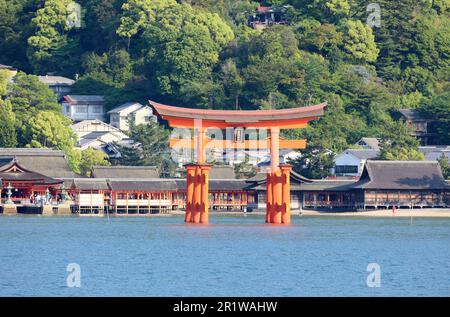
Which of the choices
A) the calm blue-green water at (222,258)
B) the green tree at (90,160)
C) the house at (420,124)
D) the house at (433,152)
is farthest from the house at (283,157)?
the calm blue-green water at (222,258)

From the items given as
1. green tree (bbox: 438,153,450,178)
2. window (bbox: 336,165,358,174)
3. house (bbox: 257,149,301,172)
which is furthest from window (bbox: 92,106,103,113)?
green tree (bbox: 438,153,450,178)

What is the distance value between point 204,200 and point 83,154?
3171 centimetres

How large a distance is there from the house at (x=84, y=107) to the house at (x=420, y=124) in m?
24.2

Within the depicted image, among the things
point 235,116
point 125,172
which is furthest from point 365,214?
point 235,116

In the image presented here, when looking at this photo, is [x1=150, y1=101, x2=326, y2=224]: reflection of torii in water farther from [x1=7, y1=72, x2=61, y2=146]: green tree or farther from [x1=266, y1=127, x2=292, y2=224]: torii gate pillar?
[x1=7, y1=72, x2=61, y2=146]: green tree

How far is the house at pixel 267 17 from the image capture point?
402 feet

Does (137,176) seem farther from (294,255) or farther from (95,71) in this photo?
(294,255)

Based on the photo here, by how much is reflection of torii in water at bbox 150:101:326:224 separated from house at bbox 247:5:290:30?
169 ft

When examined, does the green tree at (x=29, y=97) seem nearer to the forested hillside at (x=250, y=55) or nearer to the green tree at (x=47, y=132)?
the forested hillside at (x=250, y=55)

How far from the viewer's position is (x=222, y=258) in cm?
5178

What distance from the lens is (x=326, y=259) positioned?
172 feet

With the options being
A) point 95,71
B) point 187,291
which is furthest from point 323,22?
point 187,291

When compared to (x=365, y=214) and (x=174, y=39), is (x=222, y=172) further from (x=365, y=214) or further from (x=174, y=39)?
(x=174, y=39)

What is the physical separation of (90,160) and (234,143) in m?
29.7
